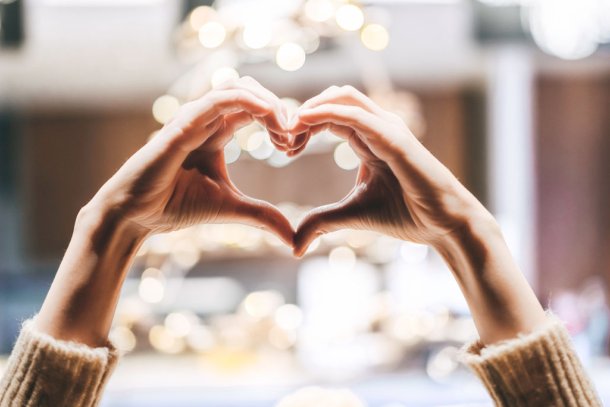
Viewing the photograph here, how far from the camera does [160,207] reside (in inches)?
29.5

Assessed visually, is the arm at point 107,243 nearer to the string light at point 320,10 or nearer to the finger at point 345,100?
the finger at point 345,100

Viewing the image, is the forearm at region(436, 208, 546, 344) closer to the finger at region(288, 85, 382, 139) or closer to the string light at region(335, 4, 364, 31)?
the finger at region(288, 85, 382, 139)

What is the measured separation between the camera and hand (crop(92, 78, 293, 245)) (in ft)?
2.20

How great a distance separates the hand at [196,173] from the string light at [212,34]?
2.54 feet

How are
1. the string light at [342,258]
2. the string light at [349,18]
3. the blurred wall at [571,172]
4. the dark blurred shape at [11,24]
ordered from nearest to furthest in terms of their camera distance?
the string light at [349,18] → the string light at [342,258] → the dark blurred shape at [11,24] → the blurred wall at [571,172]

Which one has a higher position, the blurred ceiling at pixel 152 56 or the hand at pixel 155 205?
the blurred ceiling at pixel 152 56

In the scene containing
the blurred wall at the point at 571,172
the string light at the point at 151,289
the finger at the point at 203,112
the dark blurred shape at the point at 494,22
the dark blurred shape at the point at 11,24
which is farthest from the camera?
the blurred wall at the point at 571,172

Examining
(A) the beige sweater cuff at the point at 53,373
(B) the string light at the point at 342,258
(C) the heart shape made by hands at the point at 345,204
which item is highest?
(B) the string light at the point at 342,258

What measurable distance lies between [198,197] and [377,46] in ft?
2.72

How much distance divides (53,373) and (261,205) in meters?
0.29

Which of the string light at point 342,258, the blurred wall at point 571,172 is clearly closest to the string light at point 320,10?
the string light at point 342,258

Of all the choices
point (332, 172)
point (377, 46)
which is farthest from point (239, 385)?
point (332, 172)

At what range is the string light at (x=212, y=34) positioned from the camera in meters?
1.51

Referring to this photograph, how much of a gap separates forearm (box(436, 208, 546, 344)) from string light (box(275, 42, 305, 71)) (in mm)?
887
